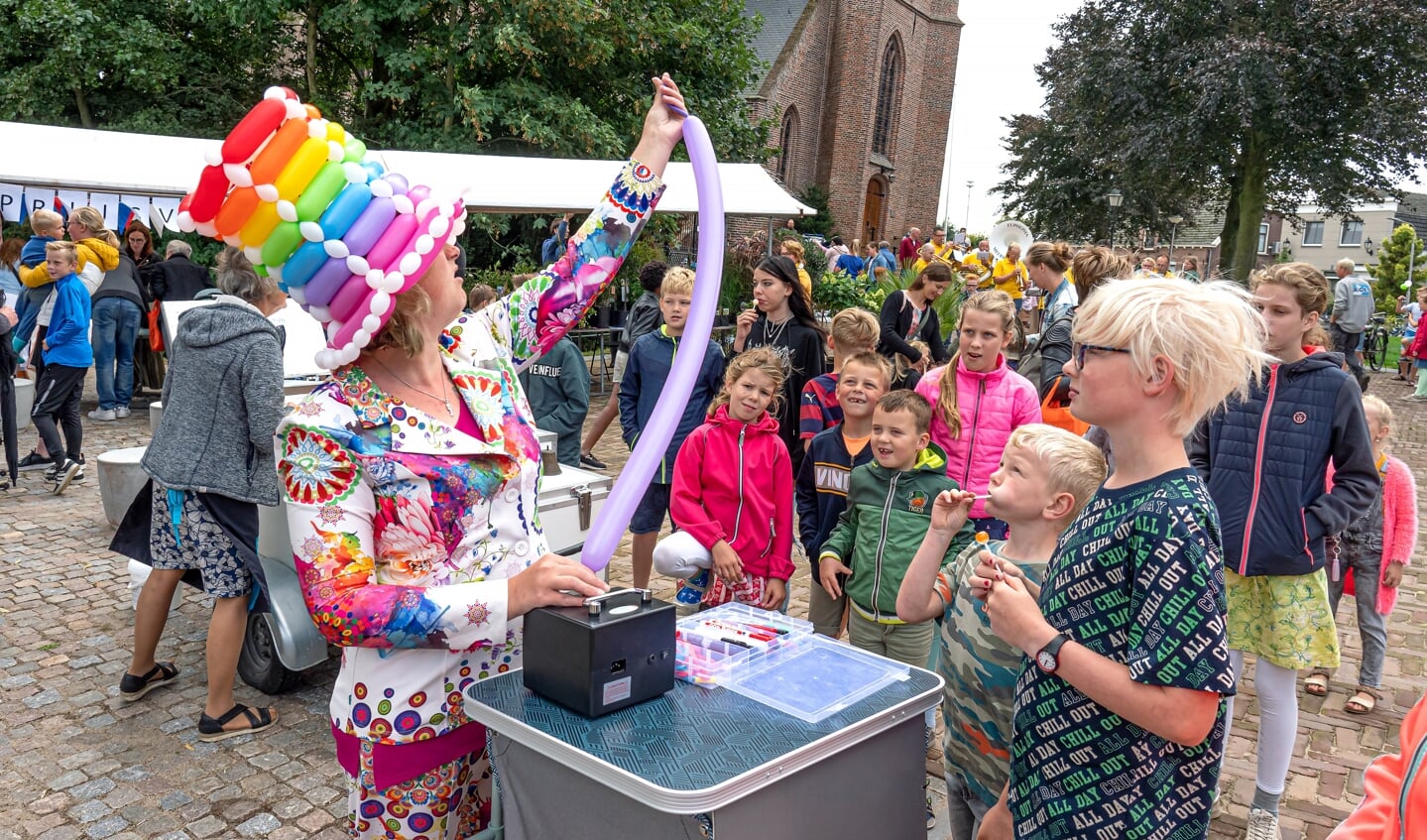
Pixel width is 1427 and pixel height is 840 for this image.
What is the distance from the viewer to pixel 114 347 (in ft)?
35.0

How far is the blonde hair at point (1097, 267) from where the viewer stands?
5406 millimetres

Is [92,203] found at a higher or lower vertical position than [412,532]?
higher

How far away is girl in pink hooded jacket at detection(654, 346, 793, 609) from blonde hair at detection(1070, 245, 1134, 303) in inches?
90.3

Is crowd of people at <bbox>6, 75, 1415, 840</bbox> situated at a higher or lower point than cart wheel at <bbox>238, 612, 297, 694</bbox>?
higher

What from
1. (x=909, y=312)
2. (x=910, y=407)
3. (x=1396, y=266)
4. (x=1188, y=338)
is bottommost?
(x=910, y=407)

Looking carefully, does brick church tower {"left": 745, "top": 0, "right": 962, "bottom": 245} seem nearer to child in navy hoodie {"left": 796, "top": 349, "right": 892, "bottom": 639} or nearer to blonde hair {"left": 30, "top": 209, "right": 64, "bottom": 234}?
blonde hair {"left": 30, "top": 209, "right": 64, "bottom": 234}

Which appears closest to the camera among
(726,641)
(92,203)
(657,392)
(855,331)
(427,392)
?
(427,392)

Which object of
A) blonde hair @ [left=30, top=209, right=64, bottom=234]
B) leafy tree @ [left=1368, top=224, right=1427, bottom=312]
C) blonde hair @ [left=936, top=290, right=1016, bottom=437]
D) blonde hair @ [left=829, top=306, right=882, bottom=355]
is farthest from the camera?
leafy tree @ [left=1368, top=224, right=1427, bottom=312]

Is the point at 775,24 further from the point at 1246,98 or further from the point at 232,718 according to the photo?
the point at 232,718

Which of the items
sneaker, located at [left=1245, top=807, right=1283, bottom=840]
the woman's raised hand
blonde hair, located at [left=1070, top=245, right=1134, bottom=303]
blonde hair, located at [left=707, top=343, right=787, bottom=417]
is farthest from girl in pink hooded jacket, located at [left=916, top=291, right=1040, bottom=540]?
the woman's raised hand

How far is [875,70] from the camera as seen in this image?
1393 inches

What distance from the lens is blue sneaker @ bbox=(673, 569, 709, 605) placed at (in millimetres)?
4191

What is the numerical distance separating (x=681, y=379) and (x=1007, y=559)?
3.33ft

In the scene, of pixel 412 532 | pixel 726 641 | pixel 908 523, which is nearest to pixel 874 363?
pixel 908 523
